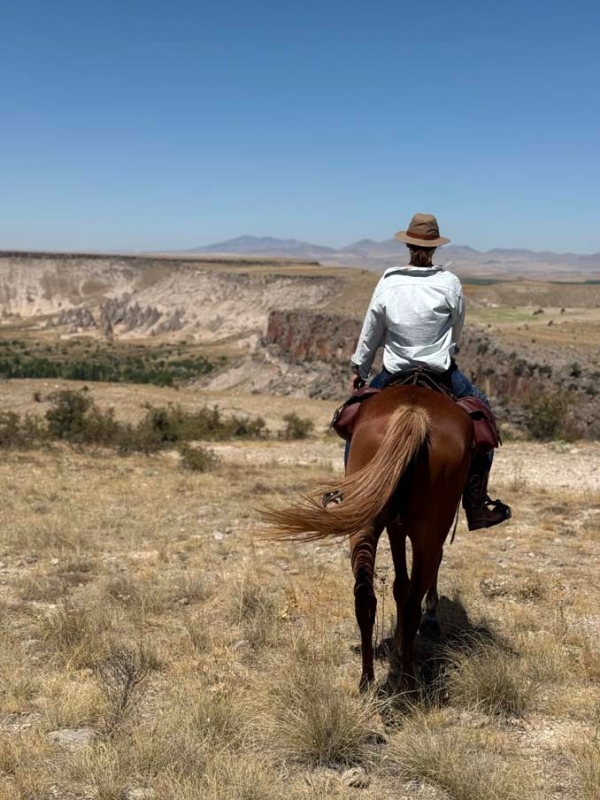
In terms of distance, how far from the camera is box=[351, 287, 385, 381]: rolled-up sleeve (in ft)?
14.5

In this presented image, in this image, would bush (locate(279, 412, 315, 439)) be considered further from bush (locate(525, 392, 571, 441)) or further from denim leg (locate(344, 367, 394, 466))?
denim leg (locate(344, 367, 394, 466))

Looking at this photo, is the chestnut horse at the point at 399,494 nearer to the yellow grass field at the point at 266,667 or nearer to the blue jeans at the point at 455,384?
the blue jeans at the point at 455,384

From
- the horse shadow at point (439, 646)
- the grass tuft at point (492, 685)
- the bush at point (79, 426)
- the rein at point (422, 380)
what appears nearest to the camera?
the grass tuft at point (492, 685)

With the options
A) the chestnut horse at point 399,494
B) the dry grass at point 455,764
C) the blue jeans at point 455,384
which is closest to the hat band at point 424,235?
the blue jeans at point 455,384

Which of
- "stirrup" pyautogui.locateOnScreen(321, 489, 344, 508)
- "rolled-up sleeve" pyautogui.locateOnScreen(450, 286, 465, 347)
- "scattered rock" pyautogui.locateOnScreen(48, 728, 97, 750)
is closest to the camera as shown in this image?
"scattered rock" pyautogui.locateOnScreen(48, 728, 97, 750)

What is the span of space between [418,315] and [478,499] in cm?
126

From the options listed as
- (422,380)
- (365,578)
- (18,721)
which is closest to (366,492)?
(365,578)

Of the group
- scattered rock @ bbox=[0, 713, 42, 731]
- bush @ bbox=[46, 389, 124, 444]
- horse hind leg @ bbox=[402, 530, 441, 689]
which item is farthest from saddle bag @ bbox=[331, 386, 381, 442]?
bush @ bbox=[46, 389, 124, 444]

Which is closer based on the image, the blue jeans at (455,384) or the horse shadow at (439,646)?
the horse shadow at (439,646)

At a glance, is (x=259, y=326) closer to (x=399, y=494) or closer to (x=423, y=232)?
(x=423, y=232)

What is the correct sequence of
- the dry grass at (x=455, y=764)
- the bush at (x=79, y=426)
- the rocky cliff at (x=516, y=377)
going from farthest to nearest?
the rocky cliff at (x=516, y=377) → the bush at (x=79, y=426) → the dry grass at (x=455, y=764)

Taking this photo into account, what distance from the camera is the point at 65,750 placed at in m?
3.38

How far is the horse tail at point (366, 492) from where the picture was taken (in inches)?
140

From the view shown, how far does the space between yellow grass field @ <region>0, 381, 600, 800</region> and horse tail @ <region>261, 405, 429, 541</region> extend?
851mm
